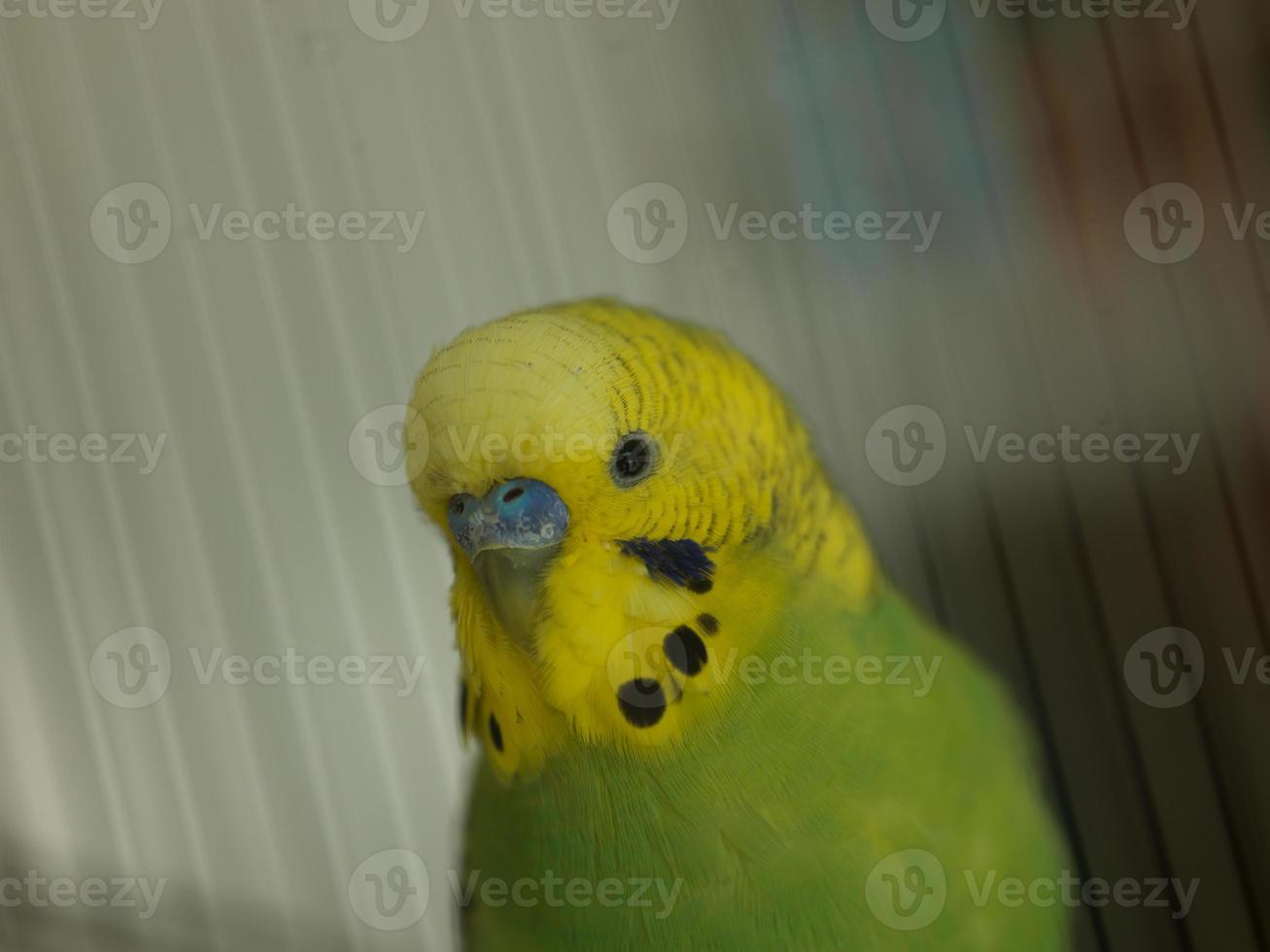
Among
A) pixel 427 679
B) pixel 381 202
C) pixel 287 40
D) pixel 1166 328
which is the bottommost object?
pixel 427 679

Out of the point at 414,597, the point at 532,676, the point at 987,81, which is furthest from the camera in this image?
the point at 414,597

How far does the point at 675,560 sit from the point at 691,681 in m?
0.11

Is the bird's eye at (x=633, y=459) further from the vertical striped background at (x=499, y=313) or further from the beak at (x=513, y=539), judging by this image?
the vertical striped background at (x=499, y=313)

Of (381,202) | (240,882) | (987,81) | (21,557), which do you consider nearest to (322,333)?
(381,202)

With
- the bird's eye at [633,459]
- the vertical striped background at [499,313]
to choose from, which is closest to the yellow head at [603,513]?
the bird's eye at [633,459]

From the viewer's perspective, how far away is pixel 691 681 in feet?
2.98

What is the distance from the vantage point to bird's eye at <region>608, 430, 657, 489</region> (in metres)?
0.83

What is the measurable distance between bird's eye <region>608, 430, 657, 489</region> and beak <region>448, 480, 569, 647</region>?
51mm

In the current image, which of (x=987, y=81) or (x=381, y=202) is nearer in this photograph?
(x=987, y=81)

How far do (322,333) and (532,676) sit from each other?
50 centimetres

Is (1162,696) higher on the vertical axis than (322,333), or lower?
lower

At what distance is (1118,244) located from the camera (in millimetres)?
1000

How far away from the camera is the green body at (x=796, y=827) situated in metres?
0.94

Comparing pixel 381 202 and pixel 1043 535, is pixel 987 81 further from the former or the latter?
pixel 381 202
